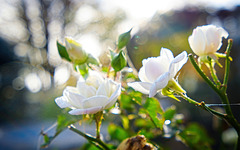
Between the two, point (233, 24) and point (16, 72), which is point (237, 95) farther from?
point (16, 72)

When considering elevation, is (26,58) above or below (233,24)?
above

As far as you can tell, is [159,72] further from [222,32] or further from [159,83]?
[222,32]

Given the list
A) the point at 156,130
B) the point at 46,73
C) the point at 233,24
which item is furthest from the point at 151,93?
the point at 46,73

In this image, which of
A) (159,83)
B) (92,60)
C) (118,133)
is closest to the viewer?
(159,83)

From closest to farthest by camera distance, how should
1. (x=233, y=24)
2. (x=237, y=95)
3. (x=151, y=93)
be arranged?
1. (x=151, y=93)
2. (x=237, y=95)
3. (x=233, y=24)

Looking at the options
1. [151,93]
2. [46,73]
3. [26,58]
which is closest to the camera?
[151,93]

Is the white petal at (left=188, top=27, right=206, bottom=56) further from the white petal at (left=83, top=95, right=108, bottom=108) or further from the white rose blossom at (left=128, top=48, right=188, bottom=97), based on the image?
the white petal at (left=83, top=95, right=108, bottom=108)

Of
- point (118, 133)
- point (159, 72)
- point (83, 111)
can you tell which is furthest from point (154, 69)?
point (118, 133)

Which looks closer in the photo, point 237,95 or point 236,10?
point 237,95
